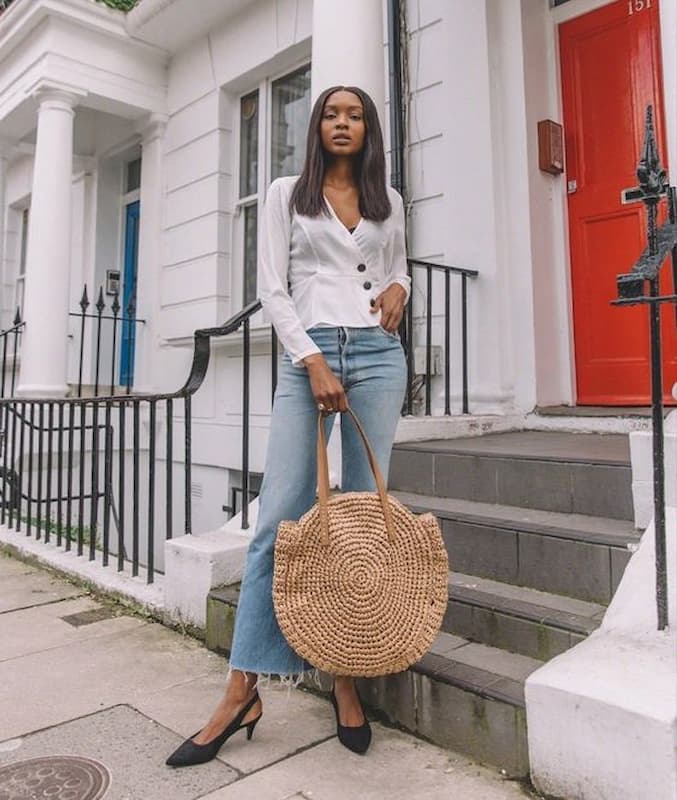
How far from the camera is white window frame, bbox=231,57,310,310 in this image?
6020 millimetres

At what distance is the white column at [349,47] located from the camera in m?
3.71

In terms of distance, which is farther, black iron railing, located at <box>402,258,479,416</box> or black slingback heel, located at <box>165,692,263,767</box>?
black iron railing, located at <box>402,258,479,416</box>

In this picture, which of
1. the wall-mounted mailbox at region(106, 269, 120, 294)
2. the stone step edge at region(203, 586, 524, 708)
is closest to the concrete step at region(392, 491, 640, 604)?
the stone step edge at region(203, 586, 524, 708)

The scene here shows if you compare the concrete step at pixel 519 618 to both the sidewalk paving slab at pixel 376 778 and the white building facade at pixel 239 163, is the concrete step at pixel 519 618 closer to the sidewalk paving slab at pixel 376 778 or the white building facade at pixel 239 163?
the sidewalk paving slab at pixel 376 778

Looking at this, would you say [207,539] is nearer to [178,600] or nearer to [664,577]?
[178,600]

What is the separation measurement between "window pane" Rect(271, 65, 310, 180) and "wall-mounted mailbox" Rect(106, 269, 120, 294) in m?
2.82

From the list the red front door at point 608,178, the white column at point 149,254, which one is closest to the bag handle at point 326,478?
the red front door at point 608,178

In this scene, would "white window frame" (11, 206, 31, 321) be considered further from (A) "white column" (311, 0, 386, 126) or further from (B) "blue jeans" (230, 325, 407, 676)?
(B) "blue jeans" (230, 325, 407, 676)

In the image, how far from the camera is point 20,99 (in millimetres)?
6609

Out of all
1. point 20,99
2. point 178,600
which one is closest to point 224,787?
point 178,600

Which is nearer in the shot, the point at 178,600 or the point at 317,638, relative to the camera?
the point at 317,638

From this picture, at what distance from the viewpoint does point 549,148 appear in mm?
4223

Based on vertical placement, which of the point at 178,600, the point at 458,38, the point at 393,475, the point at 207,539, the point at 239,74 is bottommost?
the point at 178,600

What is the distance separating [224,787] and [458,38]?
14.6ft
